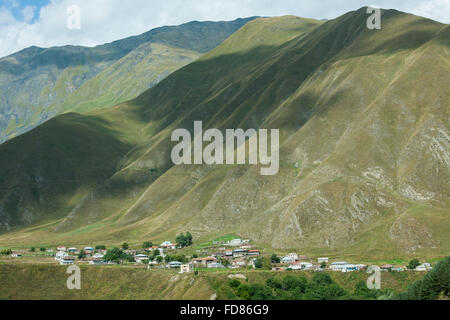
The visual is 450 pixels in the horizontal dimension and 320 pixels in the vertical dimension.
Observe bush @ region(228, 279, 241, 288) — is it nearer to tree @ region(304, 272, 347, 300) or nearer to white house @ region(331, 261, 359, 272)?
tree @ region(304, 272, 347, 300)

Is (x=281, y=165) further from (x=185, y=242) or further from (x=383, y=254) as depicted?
(x=383, y=254)

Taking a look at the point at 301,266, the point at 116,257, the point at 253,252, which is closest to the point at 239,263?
the point at 253,252

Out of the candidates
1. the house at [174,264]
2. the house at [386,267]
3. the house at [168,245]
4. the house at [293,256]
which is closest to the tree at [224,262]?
the house at [174,264]

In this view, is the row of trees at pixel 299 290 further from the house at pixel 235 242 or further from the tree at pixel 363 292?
the house at pixel 235 242

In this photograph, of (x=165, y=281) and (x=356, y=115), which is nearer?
(x=165, y=281)

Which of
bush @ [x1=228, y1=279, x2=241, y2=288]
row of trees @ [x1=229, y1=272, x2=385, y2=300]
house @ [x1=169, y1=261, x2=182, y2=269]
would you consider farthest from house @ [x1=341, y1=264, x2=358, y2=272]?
house @ [x1=169, y1=261, x2=182, y2=269]

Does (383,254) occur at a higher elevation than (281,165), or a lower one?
lower

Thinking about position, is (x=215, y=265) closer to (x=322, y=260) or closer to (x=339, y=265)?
(x=322, y=260)
